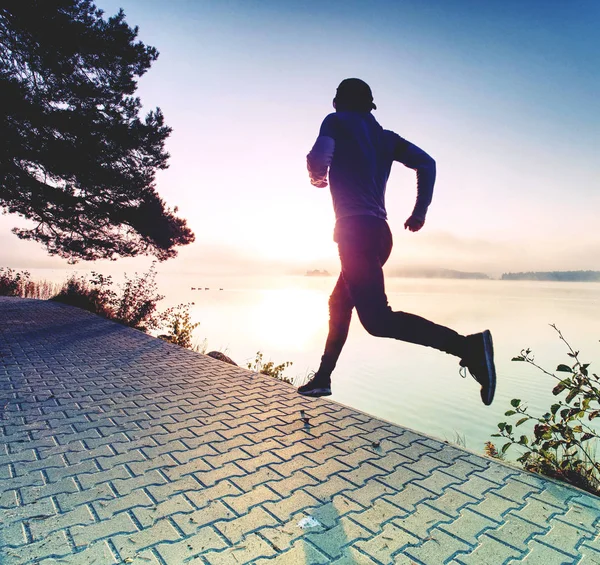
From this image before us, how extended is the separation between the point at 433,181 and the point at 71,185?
11.3 metres

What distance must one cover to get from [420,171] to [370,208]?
1.79ft

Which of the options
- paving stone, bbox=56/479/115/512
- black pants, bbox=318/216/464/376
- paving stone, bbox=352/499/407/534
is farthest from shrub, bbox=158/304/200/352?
paving stone, bbox=352/499/407/534

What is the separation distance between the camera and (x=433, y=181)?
3041 millimetres

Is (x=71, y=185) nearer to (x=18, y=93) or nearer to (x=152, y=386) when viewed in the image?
(x=18, y=93)

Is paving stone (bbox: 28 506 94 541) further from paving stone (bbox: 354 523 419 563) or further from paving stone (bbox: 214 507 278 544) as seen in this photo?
paving stone (bbox: 354 523 419 563)

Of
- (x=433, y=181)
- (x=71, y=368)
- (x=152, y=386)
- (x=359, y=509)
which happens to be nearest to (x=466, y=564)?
(x=359, y=509)

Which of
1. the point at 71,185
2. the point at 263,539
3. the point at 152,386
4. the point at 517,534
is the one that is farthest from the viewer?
the point at 71,185

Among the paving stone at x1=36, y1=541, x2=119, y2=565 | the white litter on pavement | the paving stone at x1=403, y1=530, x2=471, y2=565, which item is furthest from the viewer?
the white litter on pavement

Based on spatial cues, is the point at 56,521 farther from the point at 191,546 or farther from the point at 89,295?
the point at 89,295

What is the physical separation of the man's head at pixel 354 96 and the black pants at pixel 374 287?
0.92 metres

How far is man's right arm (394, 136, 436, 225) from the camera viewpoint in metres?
3.04

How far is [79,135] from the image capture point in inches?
425

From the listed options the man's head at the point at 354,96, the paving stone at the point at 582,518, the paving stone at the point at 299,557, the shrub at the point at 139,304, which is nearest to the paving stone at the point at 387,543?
the paving stone at the point at 299,557

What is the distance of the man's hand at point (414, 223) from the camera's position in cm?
298
